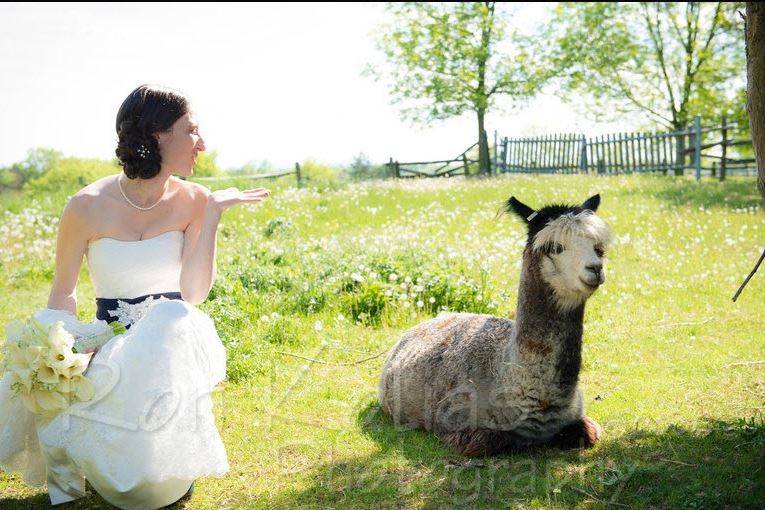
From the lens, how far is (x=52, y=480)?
4301 millimetres

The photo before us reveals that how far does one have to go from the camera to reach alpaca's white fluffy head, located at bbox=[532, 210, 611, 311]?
14.9 ft

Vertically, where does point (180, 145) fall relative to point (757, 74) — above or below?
below

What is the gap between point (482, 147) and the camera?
1316 inches

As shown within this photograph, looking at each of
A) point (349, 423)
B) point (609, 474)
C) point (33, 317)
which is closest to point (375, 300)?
point (349, 423)

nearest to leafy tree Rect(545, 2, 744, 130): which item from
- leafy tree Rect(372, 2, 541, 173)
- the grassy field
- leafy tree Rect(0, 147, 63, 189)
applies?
leafy tree Rect(372, 2, 541, 173)

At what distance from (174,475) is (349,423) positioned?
7.29ft

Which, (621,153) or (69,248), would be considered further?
(621,153)

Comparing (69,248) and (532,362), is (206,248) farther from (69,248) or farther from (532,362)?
(532,362)

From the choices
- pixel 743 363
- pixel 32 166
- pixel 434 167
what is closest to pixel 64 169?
pixel 32 166

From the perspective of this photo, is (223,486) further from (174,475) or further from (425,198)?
(425,198)

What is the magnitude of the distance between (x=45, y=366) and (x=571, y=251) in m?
3.59

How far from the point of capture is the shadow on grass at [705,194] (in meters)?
17.0

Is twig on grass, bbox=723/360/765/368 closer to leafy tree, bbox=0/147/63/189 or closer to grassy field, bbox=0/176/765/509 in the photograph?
grassy field, bbox=0/176/765/509

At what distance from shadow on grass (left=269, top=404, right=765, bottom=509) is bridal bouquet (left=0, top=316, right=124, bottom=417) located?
1.60 meters
